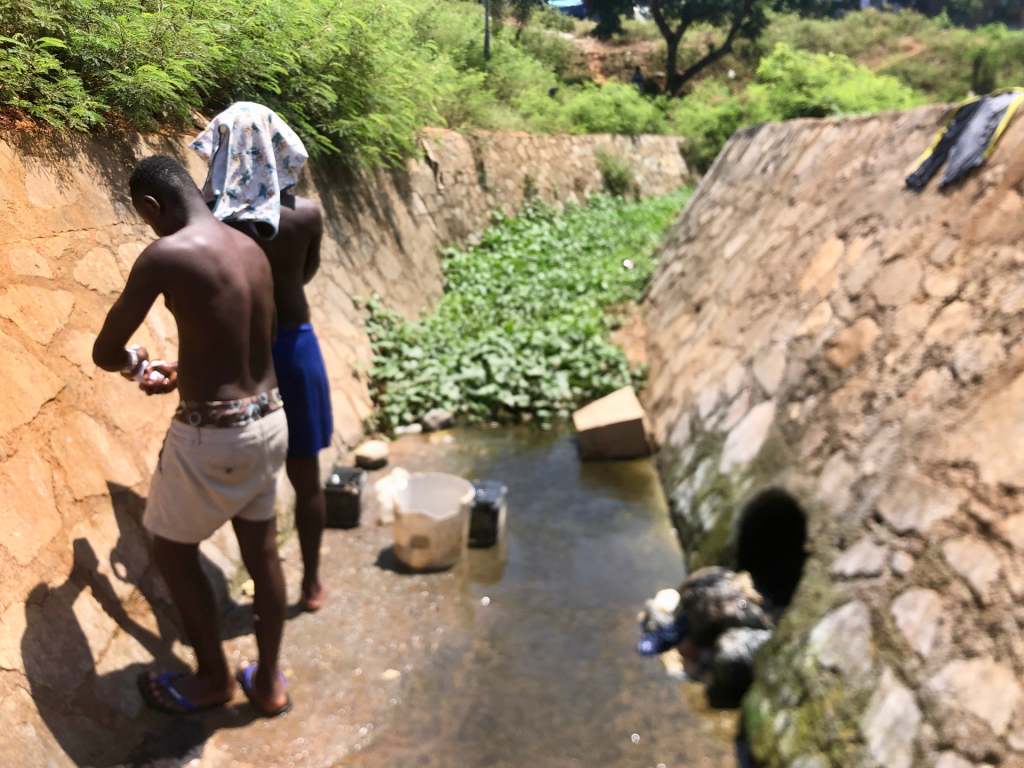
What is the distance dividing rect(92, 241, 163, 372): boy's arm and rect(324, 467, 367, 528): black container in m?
1.97

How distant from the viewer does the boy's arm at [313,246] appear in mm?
2863

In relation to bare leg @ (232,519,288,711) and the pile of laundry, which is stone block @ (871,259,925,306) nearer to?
the pile of laundry

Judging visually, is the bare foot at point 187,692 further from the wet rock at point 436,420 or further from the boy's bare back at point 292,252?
the wet rock at point 436,420

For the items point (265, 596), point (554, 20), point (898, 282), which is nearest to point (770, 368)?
point (898, 282)

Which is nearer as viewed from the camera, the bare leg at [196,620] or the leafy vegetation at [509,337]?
the bare leg at [196,620]

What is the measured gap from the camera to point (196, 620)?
2.35 metres

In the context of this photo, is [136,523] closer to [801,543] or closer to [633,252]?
[801,543]

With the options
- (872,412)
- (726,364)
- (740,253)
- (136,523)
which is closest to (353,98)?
(740,253)

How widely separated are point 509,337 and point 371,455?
2.05 m

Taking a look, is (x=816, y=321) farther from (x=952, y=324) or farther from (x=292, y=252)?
(x=292, y=252)

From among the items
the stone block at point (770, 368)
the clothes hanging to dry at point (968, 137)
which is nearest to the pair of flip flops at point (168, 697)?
the stone block at point (770, 368)

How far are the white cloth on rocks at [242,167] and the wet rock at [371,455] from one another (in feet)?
7.90

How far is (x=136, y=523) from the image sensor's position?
271 centimetres

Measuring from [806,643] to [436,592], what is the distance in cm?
176
